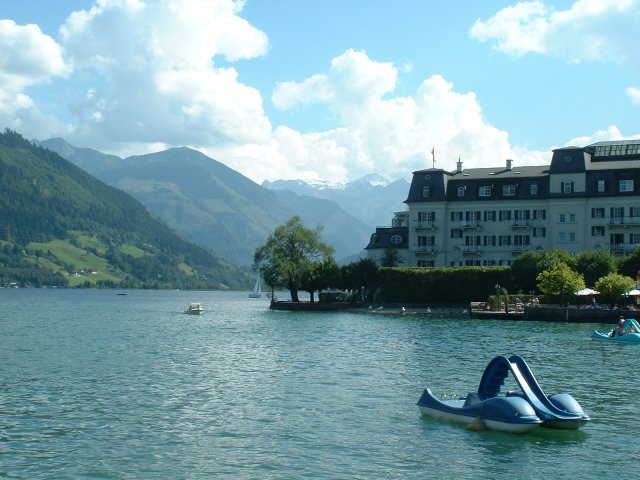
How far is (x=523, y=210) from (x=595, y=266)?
89.9ft

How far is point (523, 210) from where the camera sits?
141m

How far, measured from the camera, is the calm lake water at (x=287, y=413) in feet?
85.9

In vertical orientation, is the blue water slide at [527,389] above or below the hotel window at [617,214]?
below

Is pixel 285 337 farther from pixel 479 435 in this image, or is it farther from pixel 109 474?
pixel 109 474

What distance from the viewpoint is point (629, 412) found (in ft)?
116

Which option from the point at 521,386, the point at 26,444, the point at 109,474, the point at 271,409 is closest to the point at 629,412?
the point at 521,386

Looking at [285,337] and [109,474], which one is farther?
[285,337]

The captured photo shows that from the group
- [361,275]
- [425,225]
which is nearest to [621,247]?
[425,225]

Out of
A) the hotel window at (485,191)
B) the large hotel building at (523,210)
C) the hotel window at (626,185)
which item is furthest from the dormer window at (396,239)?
the hotel window at (626,185)

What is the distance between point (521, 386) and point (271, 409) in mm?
10939

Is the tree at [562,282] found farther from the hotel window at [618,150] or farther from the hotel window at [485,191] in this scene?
the hotel window at [618,150]

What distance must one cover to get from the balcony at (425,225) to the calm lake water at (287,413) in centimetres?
7796

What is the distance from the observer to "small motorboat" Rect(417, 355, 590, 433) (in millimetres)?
30375

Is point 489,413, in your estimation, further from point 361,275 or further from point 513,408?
point 361,275
